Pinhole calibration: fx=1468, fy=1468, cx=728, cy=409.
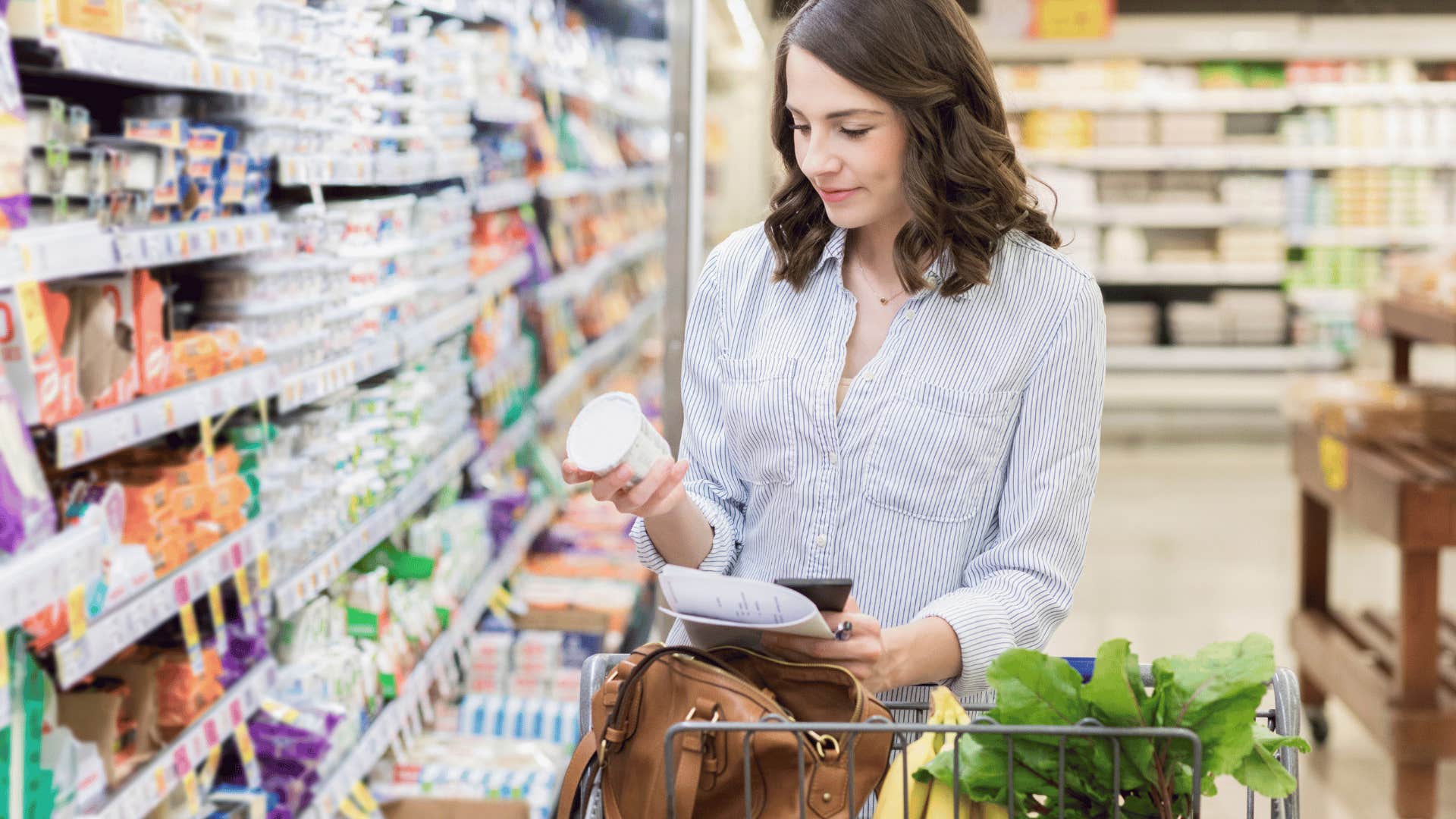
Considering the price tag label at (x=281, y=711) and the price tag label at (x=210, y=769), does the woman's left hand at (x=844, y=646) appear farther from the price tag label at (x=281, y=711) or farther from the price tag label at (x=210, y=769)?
the price tag label at (x=281, y=711)

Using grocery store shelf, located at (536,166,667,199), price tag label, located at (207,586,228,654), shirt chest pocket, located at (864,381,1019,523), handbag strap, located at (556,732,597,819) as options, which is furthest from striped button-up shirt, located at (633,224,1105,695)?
grocery store shelf, located at (536,166,667,199)

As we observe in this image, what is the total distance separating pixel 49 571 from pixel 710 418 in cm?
79

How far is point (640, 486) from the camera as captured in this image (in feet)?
4.94

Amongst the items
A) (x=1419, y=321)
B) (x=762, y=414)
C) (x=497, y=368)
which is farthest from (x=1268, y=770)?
(x=1419, y=321)

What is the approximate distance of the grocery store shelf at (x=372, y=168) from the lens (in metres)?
2.43

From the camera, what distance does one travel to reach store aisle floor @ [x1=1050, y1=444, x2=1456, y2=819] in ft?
14.3

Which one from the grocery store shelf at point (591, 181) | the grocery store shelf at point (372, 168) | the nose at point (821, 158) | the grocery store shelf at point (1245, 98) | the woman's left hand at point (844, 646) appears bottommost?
the woman's left hand at point (844, 646)

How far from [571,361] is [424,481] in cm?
180

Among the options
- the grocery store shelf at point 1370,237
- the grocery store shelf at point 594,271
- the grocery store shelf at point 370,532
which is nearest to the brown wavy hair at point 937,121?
the grocery store shelf at point 370,532

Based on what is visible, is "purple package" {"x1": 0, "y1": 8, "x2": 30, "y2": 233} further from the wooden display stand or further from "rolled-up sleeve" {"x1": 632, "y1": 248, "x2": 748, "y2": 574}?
the wooden display stand

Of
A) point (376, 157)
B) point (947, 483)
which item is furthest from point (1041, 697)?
point (376, 157)

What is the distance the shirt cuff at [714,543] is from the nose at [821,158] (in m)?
0.42

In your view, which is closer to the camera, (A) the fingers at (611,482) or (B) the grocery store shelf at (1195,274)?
(A) the fingers at (611,482)

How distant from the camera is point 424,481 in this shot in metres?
3.27
